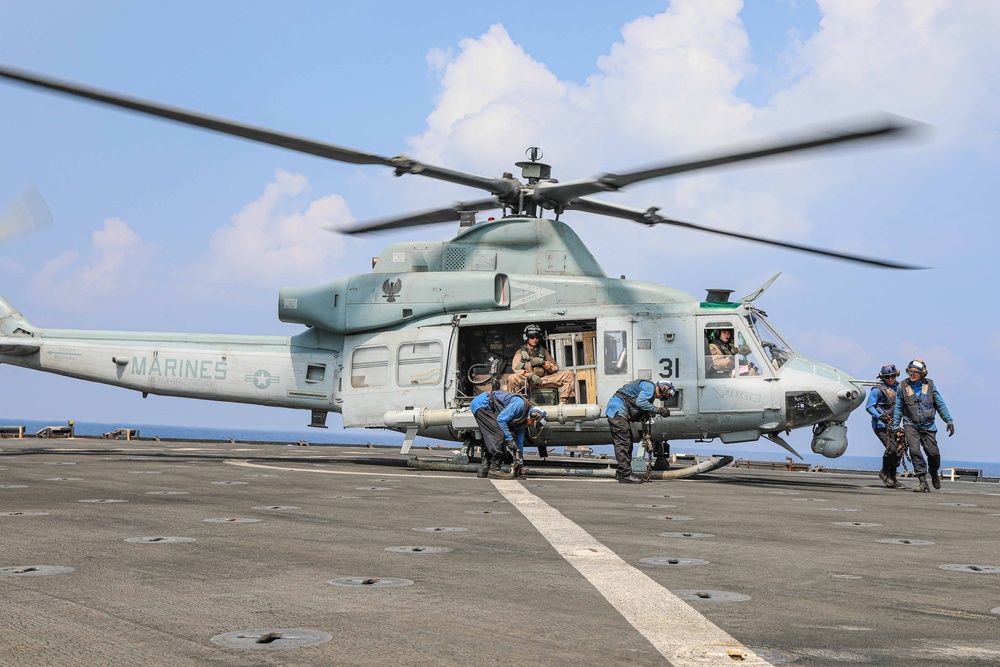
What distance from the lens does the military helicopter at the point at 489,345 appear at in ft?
49.9

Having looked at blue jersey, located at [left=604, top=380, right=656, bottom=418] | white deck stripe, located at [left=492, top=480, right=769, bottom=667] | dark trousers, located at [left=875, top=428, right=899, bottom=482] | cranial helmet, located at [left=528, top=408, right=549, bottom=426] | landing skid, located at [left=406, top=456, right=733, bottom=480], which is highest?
A: blue jersey, located at [left=604, top=380, right=656, bottom=418]

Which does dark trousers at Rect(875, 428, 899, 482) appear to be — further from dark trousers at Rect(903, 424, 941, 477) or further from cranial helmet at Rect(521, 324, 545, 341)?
cranial helmet at Rect(521, 324, 545, 341)

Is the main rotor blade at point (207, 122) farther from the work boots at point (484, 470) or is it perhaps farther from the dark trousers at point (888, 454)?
the dark trousers at point (888, 454)

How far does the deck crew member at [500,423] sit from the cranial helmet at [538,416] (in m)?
0.24

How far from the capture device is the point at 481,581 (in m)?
4.73

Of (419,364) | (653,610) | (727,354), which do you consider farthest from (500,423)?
(653,610)

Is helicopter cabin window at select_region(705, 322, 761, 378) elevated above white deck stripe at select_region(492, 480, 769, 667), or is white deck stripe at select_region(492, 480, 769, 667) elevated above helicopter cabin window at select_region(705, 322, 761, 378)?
helicopter cabin window at select_region(705, 322, 761, 378)

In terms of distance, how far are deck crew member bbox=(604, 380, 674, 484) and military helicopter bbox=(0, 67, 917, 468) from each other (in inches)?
37.3

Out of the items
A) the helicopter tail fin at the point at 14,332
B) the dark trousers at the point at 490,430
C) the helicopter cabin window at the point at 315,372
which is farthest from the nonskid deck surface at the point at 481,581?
the helicopter tail fin at the point at 14,332

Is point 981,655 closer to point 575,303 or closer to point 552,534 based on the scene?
point 552,534

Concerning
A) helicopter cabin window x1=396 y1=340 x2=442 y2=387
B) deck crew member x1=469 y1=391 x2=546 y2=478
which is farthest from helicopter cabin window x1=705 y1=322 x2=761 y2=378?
helicopter cabin window x1=396 y1=340 x2=442 y2=387

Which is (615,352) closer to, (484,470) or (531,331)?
(531,331)

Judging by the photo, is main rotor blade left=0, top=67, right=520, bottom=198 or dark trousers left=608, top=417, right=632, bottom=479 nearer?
main rotor blade left=0, top=67, right=520, bottom=198

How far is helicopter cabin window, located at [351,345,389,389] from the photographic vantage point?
16.8 meters
